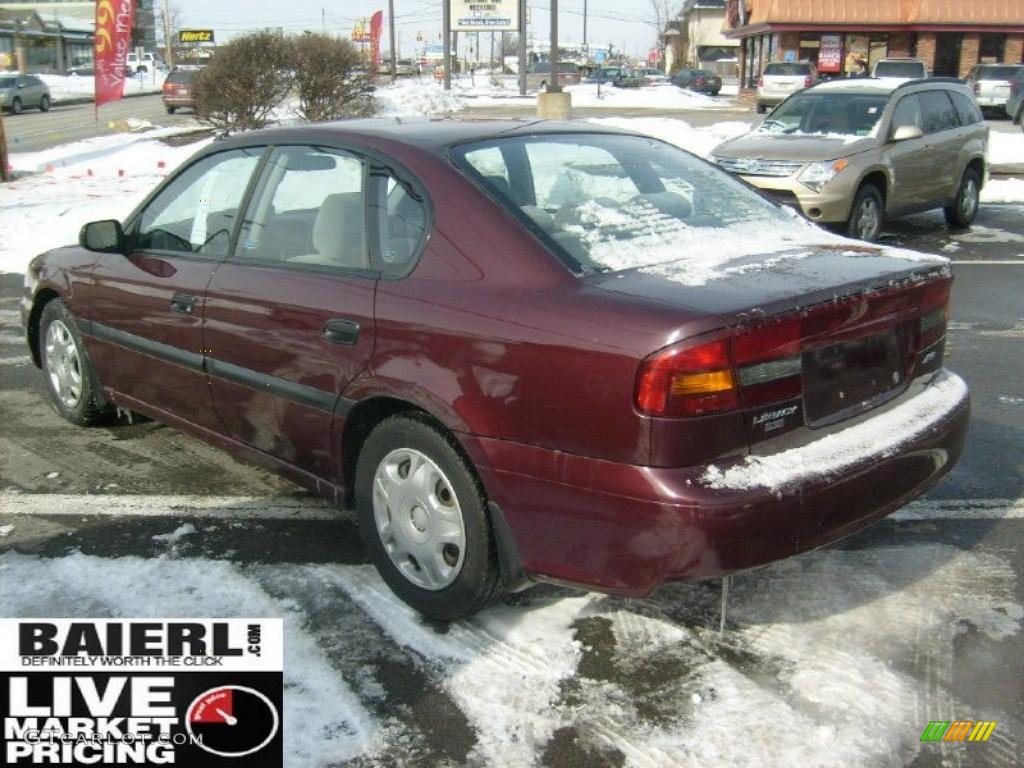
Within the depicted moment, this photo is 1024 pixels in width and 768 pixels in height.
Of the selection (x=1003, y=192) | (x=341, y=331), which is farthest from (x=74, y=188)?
(x=341, y=331)

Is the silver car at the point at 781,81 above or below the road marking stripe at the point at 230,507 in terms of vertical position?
above

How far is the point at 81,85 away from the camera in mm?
62031

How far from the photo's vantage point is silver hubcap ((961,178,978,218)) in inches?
463

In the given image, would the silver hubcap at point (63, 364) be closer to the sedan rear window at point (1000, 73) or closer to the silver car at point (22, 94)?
the sedan rear window at point (1000, 73)

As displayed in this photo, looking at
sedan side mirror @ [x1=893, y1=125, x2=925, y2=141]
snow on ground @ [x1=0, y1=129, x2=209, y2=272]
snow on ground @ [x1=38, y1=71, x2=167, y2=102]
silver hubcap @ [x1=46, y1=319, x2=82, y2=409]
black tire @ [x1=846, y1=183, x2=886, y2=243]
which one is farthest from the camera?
snow on ground @ [x1=38, y1=71, x2=167, y2=102]

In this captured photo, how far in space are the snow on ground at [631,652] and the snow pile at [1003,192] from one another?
12074 millimetres

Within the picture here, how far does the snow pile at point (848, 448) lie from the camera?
2662mm

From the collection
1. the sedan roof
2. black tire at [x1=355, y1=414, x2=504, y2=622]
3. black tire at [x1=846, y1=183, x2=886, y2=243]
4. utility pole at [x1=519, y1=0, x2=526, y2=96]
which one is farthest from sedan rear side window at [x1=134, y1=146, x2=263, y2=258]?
utility pole at [x1=519, y1=0, x2=526, y2=96]

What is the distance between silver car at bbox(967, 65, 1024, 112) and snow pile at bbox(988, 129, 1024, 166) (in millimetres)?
13512

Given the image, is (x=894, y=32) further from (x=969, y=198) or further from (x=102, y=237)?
(x=102, y=237)

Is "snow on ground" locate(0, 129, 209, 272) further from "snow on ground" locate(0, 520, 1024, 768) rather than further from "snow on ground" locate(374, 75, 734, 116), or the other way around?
"snow on ground" locate(374, 75, 734, 116)

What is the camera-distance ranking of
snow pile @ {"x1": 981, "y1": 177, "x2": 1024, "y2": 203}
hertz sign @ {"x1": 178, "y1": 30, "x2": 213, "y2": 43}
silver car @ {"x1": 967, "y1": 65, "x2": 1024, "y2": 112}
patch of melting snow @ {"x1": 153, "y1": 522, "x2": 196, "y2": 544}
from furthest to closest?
1. hertz sign @ {"x1": 178, "y1": 30, "x2": 213, "y2": 43}
2. silver car @ {"x1": 967, "y1": 65, "x2": 1024, "y2": 112}
3. snow pile @ {"x1": 981, "y1": 177, "x2": 1024, "y2": 203}
4. patch of melting snow @ {"x1": 153, "y1": 522, "x2": 196, "y2": 544}

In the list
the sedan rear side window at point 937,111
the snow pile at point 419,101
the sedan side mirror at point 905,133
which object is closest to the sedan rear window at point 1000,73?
the snow pile at point 419,101

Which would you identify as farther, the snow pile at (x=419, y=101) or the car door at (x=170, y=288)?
the snow pile at (x=419, y=101)
